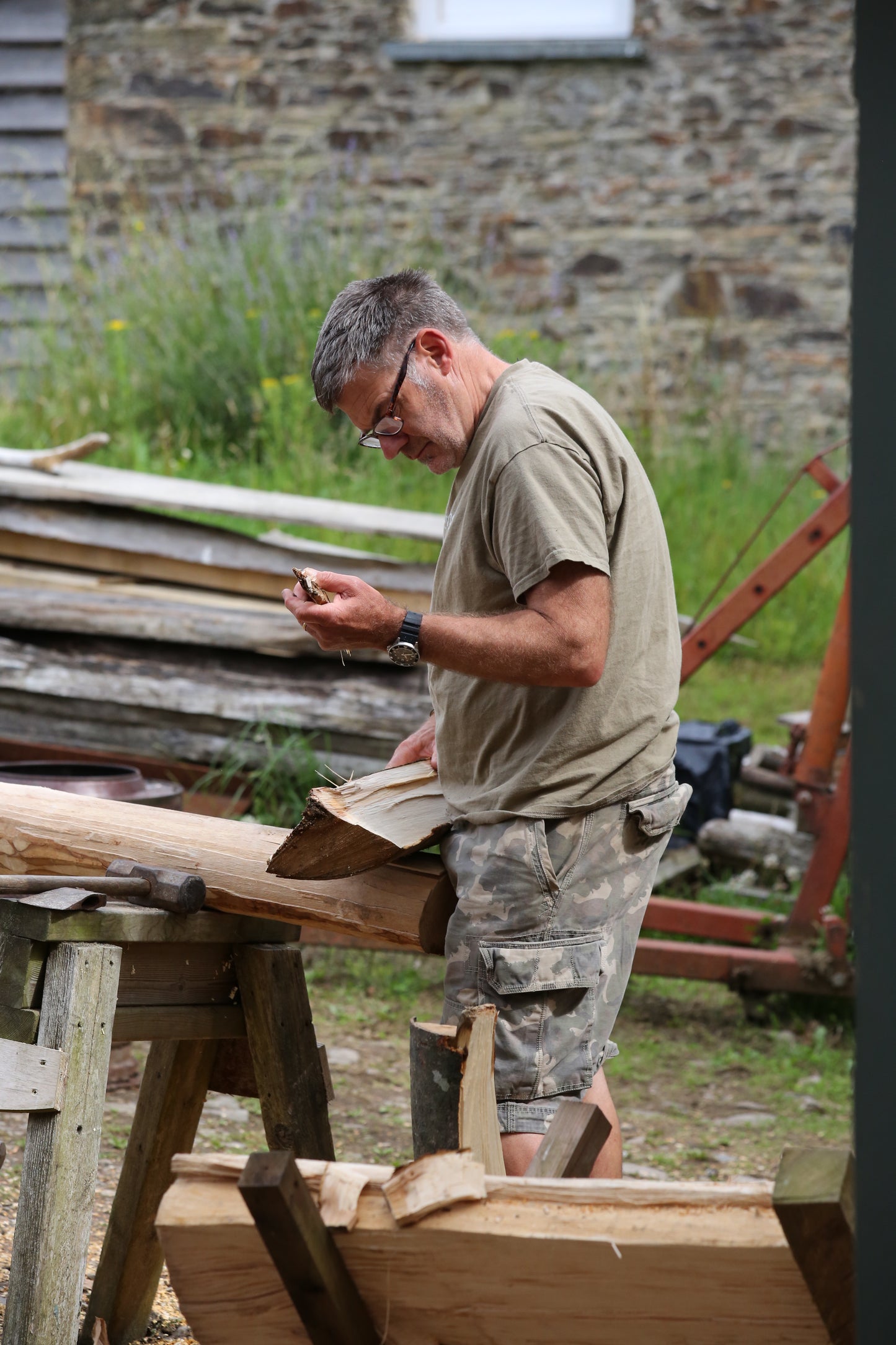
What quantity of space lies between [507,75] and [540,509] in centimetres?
827

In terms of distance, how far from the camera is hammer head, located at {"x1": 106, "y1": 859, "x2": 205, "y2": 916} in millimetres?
2496

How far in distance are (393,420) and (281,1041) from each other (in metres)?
1.20

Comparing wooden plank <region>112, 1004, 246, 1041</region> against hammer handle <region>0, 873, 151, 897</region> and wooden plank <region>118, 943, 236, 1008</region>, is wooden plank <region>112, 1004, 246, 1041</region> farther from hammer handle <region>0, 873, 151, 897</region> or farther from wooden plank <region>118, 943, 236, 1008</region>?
hammer handle <region>0, 873, 151, 897</region>

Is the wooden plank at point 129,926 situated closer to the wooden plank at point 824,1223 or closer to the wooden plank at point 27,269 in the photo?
the wooden plank at point 824,1223

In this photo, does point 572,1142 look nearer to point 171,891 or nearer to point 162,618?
point 171,891

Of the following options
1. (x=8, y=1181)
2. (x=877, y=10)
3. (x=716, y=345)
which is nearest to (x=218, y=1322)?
(x=877, y=10)

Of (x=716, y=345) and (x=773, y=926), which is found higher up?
(x=716, y=345)

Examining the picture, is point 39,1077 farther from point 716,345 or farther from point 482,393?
point 716,345

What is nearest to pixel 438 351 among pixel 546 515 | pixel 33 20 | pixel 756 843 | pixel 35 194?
pixel 546 515

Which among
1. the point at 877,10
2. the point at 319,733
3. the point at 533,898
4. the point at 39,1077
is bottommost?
the point at 319,733

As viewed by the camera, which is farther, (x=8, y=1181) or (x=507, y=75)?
(x=507, y=75)

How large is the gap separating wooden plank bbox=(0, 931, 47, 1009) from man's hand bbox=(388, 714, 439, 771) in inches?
35.9

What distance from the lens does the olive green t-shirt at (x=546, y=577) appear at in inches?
96.4

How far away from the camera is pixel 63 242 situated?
33.6 ft
